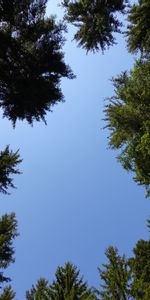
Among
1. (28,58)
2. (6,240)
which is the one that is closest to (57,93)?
(28,58)

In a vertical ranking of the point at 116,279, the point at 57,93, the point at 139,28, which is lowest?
the point at 116,279

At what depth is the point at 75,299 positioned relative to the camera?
30.6 feet

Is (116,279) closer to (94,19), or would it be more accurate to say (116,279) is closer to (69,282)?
(69,282)

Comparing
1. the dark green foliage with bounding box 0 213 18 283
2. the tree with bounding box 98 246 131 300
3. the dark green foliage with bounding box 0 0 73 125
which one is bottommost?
the tree with bounding box 98 246 131 300

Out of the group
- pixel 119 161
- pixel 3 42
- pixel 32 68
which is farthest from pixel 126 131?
pixel 3 42

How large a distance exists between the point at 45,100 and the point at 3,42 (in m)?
2.21

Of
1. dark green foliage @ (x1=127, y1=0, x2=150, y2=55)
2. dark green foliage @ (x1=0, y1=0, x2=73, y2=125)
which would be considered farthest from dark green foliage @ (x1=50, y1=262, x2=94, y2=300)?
dark green foliage @ (x1=127, y1=0, x2=150, y2=55)

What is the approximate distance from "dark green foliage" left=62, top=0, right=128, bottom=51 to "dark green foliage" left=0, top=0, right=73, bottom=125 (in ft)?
13.8

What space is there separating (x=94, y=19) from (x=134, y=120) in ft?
16.4

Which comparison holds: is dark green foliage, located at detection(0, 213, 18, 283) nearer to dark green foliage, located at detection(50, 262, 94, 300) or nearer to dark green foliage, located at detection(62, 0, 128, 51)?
dark green foliage, located at detection(50, 262, 94, 300)

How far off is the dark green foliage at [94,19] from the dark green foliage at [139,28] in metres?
0.61

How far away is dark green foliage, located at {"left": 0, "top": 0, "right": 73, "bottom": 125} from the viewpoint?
10.3 meters

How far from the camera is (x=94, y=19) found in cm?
1541

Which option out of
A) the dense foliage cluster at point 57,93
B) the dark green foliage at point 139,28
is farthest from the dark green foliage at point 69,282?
the dark green foliage at point 139,28
